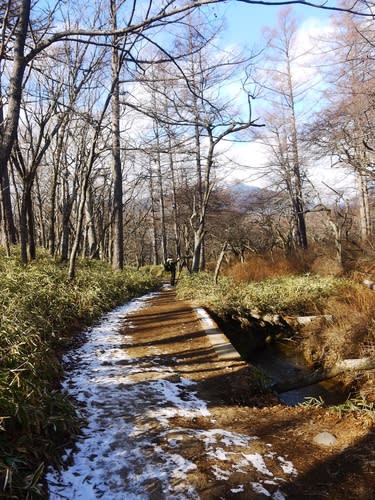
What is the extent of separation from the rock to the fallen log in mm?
2309

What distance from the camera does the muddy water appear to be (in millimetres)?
5457

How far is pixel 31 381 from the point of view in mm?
3188

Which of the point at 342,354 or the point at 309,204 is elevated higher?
the point at 309,204

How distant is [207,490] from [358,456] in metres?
1.26

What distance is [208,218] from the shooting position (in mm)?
22766

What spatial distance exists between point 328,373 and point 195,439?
3587mm

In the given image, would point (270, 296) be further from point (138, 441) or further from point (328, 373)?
point (138, 441)

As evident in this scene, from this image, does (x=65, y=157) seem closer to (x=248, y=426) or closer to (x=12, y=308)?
(x=12, y=308)

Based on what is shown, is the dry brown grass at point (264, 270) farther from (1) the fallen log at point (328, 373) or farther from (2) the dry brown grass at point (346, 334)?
(1) the fallen log at point (328, 373)

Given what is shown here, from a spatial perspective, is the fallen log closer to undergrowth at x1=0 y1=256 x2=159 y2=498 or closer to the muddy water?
the muddy water

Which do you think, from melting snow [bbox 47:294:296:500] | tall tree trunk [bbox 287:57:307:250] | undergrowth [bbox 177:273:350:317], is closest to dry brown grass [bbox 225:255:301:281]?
undergrowth [bbox 177:273:350:317]

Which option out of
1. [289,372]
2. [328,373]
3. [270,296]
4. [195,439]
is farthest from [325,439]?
[270,296]

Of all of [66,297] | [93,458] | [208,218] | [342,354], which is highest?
[208,218]

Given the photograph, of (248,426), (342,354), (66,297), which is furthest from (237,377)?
(66,297)
